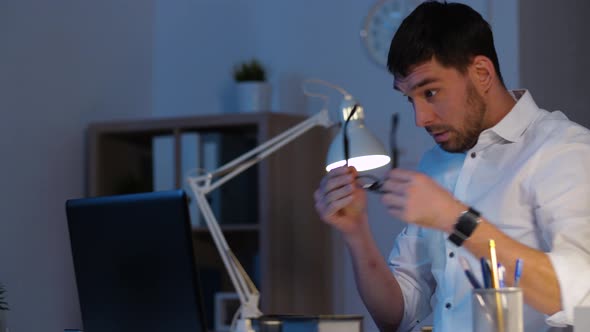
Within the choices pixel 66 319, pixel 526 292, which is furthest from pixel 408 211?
pixel 66 319

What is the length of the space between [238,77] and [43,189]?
0.93 meters

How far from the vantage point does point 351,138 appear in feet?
9.04

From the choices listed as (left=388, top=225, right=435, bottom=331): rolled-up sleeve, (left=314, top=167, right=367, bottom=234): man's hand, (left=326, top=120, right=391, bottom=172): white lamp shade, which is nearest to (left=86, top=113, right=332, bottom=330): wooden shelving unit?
(left=326, top=120, right=391, bottom=172): white lamp shade

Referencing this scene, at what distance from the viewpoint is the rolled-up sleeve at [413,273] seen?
2381mm

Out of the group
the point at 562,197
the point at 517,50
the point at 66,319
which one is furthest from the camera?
the point at 66,319

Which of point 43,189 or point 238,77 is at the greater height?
point 238,77

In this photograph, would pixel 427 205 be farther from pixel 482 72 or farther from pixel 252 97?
pixel 252 97

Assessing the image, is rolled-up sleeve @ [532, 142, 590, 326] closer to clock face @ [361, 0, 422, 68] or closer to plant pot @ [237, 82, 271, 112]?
clock face @ [361, 0, 422, 68]

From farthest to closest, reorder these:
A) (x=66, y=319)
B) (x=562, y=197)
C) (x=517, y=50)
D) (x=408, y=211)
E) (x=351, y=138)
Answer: (x=66, y=319), (x=517, y=50), (x=351, y=138), (x=562, y=197), (x=408, y=211)

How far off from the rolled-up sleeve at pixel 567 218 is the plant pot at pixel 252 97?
2070 mm

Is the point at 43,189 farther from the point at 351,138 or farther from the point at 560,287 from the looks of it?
the point at 560,287

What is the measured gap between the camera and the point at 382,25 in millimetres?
4008

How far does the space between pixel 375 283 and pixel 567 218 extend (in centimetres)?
56

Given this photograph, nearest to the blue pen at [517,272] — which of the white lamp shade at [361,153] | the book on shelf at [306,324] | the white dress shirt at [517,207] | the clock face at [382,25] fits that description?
the white dress shirt at [517,207]
